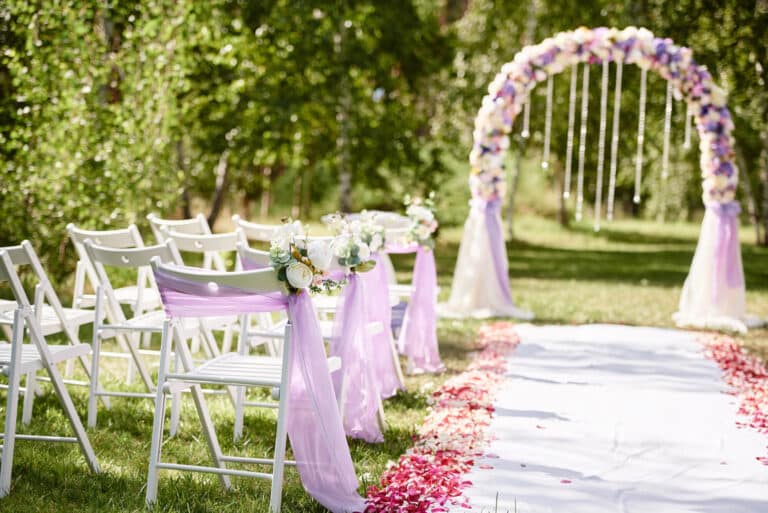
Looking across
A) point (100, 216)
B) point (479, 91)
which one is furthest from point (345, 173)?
point (100, 216)

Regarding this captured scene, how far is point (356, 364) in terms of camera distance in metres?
4.64

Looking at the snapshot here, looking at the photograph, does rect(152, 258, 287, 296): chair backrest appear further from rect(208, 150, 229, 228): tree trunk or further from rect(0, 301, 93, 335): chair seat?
rect(208, 150, 229, 228): tree trunk

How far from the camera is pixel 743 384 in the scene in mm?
6145

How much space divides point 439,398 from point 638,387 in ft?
4.60

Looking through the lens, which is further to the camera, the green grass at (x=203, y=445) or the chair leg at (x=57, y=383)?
the chair leg at (x=57, y=383)

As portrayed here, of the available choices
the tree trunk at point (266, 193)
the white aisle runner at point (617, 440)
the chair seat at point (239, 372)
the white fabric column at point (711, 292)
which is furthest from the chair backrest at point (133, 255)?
the tree trunk at point (266, 193)

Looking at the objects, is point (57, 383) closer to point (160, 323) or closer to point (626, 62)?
point (160, 323)

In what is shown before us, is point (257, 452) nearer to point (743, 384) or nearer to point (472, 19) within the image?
point (743, 384)

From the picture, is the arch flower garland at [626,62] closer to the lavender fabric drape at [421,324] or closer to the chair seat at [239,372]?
the lavender fabric drape at [421,324]

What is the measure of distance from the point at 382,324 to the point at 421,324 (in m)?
1.50

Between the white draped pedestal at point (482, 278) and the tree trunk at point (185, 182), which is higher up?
the tree trunk at point (185, 182)

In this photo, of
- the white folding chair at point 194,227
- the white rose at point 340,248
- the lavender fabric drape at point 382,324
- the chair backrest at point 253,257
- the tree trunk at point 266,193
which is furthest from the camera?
the tree trunk at point 266,193

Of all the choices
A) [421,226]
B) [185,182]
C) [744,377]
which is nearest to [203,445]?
[421,226]

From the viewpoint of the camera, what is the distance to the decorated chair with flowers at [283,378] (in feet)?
11.8
